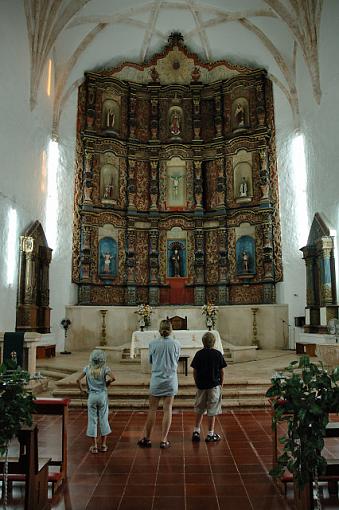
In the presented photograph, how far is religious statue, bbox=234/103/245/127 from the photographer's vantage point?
2003 cm

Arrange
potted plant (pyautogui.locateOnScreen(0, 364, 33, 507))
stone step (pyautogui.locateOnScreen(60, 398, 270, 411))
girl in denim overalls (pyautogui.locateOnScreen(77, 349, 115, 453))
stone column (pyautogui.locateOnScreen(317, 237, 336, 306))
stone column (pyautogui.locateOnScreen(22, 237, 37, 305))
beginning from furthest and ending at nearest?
1. stone column (pyautogui.locateOnScreen(317, 237, 336, 306))
2. stone column (pyautogui.locateOnScreen(22, 237, 37, 305))
3. stone step (pyautogui.locateOnScreen(60, 398, 270, 411))
4. girl in denim overalls (pyautogui.locateOnScreen(77, 349, 115, 453))
5. potted plant (pyautogui.locateOnScreen(0, 364, 33, 507))

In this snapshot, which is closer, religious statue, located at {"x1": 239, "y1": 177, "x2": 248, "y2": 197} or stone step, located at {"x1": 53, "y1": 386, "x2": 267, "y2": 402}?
stone step, located at {"x1": 53, "y1": 386, "x2": 267, "y2": 402}

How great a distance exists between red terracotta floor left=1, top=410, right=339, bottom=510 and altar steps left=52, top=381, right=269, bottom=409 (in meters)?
1.54

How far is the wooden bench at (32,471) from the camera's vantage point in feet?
13.5

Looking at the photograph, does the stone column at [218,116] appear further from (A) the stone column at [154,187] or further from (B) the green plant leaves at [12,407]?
(B) the green plant leaves at [12,407]

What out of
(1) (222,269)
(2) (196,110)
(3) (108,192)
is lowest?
(1) (222,269)

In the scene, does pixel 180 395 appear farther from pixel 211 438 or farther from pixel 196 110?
pixel 196 110

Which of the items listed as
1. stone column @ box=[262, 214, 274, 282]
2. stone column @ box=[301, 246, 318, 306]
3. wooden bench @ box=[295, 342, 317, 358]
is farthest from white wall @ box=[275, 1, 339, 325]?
wooden bench @ box=[295, 342, 317, 358]

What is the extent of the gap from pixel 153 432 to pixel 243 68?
680 inches

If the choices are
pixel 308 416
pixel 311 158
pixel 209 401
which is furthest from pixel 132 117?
pixel 308 416

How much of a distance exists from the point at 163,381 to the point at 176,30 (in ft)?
57.8

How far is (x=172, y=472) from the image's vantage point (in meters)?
5.40

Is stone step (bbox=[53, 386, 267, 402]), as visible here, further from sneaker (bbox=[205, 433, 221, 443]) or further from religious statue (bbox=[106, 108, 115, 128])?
religious statue (bbox=[106, 108, 115, 128])

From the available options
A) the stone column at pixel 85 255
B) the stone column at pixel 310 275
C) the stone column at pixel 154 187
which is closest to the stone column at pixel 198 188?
the stone column at pixel 154 187
